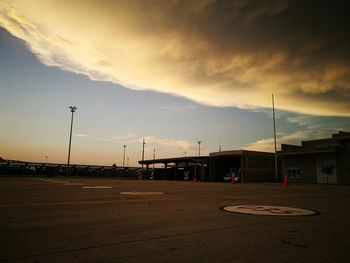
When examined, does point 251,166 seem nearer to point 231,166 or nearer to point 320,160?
point 320,160

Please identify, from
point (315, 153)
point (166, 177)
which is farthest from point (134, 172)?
point (315, 153)

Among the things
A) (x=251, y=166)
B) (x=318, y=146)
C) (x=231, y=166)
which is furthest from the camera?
(x=231, y=166)

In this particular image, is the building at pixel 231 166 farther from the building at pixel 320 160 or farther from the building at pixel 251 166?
the building at pixel 320 160

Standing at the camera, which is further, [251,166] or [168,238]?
[251,166]

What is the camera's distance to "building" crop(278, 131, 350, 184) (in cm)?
4120

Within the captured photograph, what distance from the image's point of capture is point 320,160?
1735 inches

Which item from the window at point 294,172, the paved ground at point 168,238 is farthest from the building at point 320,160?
the paved ground at point 168,238

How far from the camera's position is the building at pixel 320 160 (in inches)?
1622

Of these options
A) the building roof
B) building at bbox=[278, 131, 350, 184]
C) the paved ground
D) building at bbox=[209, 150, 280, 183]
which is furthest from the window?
the paved ground

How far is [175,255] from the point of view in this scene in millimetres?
4156

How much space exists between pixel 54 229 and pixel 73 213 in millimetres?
2211

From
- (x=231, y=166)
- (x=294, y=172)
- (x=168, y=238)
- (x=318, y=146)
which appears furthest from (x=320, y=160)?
(x=168, y=238)

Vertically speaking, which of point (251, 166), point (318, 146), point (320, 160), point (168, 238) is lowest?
point (168, 238)

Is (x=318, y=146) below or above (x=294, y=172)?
above
